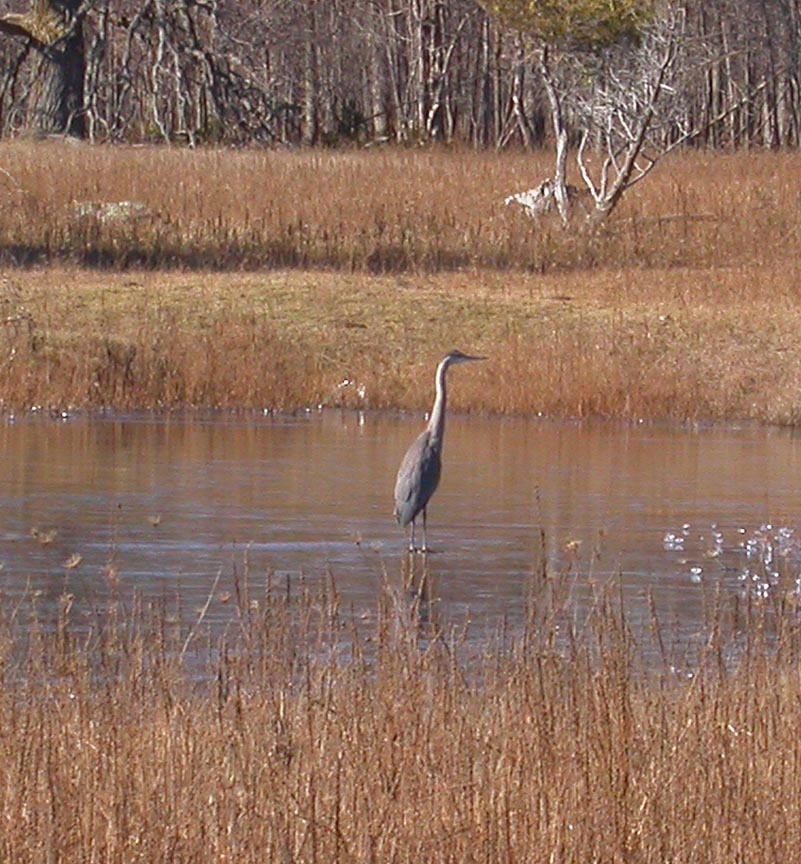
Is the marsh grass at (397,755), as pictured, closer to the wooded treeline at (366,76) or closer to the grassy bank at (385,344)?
the grassy bank at (385,344)

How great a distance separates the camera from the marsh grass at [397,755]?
6105 mm

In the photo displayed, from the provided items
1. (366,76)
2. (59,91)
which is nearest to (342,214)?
(59,91)

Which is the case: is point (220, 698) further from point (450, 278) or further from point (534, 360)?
Result: point (450, 278)

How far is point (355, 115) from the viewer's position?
46.0 metres

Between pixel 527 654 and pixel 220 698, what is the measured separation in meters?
1.17

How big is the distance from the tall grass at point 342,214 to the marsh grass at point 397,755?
19.2 metres

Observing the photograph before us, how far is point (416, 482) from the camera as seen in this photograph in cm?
1233

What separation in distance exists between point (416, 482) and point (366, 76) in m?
51.3

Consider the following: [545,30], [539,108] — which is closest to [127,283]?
[545,30]

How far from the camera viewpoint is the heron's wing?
40.3ft

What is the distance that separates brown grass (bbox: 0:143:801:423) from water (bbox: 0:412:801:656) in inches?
32.1

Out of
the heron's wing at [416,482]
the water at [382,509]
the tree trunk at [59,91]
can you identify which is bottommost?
the water at [382,509]

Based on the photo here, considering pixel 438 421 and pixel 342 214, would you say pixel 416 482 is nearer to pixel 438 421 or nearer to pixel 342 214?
pixel 438 421

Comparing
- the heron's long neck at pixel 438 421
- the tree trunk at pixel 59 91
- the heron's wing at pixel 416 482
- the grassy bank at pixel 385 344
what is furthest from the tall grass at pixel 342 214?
the heron's wing at pixel 416 482
